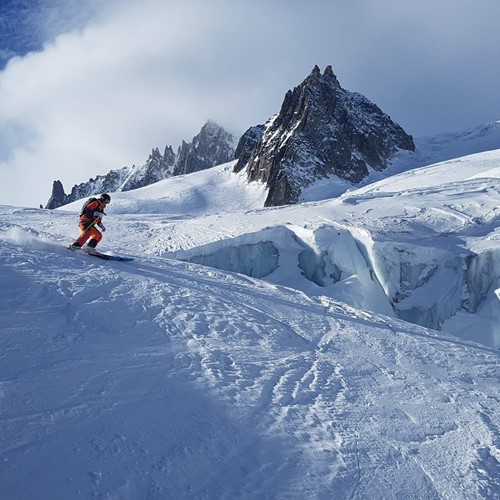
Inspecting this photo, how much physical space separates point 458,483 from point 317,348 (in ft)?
8.46

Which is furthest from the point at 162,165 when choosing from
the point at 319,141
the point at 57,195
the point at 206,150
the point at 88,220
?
the point at 88,220

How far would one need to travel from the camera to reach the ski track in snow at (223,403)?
118 inches

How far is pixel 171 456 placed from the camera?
3.12 metres

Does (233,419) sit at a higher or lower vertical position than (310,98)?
lower

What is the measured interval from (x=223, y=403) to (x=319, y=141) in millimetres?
56232

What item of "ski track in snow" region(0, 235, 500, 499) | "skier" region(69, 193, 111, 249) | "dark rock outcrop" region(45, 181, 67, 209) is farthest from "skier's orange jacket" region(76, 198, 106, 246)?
"dark rock outcrop" region(45, 181, 67, 209)

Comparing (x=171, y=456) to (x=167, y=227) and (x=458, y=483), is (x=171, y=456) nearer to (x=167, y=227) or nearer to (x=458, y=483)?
(x=458, y=483)

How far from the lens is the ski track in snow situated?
9.81 ft

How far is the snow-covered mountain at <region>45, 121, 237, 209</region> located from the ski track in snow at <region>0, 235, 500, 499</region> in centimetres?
9699

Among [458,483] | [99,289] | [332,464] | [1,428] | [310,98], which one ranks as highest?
[310,98]

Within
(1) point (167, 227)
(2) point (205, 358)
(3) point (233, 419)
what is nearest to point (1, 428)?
(3) point (233, 419)

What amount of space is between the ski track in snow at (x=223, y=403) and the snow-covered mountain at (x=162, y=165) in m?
97.0

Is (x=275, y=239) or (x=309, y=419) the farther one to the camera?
(x=275, y=239)

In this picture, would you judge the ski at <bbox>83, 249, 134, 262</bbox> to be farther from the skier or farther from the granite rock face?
the granite rock face
